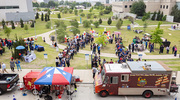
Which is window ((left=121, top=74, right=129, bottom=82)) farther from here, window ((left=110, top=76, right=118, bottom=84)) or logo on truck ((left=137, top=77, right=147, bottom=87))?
logo on truck ((left=137, top=77, right=147, bottom=87))

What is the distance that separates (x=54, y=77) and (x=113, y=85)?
4.51m

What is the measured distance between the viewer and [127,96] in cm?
1248

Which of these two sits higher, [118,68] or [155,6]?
[155,6]

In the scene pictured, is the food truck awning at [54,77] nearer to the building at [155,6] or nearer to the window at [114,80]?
the window at [114,80]

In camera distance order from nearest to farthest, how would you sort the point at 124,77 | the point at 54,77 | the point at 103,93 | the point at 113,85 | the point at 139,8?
1. the point at 54,77
2. the point at 124,77
3. the point at 113,85
4. the point at 103,93
5. the point at 139,8

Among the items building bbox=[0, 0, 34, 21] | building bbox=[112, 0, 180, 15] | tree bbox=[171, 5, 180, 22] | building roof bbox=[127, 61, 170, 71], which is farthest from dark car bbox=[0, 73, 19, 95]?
building bbox=[112, 0, 180, 15]

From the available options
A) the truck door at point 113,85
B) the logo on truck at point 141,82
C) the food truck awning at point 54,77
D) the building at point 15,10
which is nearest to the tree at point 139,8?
the building at point 15,10

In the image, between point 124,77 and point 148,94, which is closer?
point 124,77

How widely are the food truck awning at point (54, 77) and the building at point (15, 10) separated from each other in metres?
54.3

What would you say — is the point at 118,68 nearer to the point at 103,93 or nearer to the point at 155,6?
the point at 103,93

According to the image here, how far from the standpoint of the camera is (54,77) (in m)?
11.5

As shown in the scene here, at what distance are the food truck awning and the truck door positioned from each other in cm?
317

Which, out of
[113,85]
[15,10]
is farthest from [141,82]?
[15,10]

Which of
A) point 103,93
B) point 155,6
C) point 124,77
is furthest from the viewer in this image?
point 155,6
